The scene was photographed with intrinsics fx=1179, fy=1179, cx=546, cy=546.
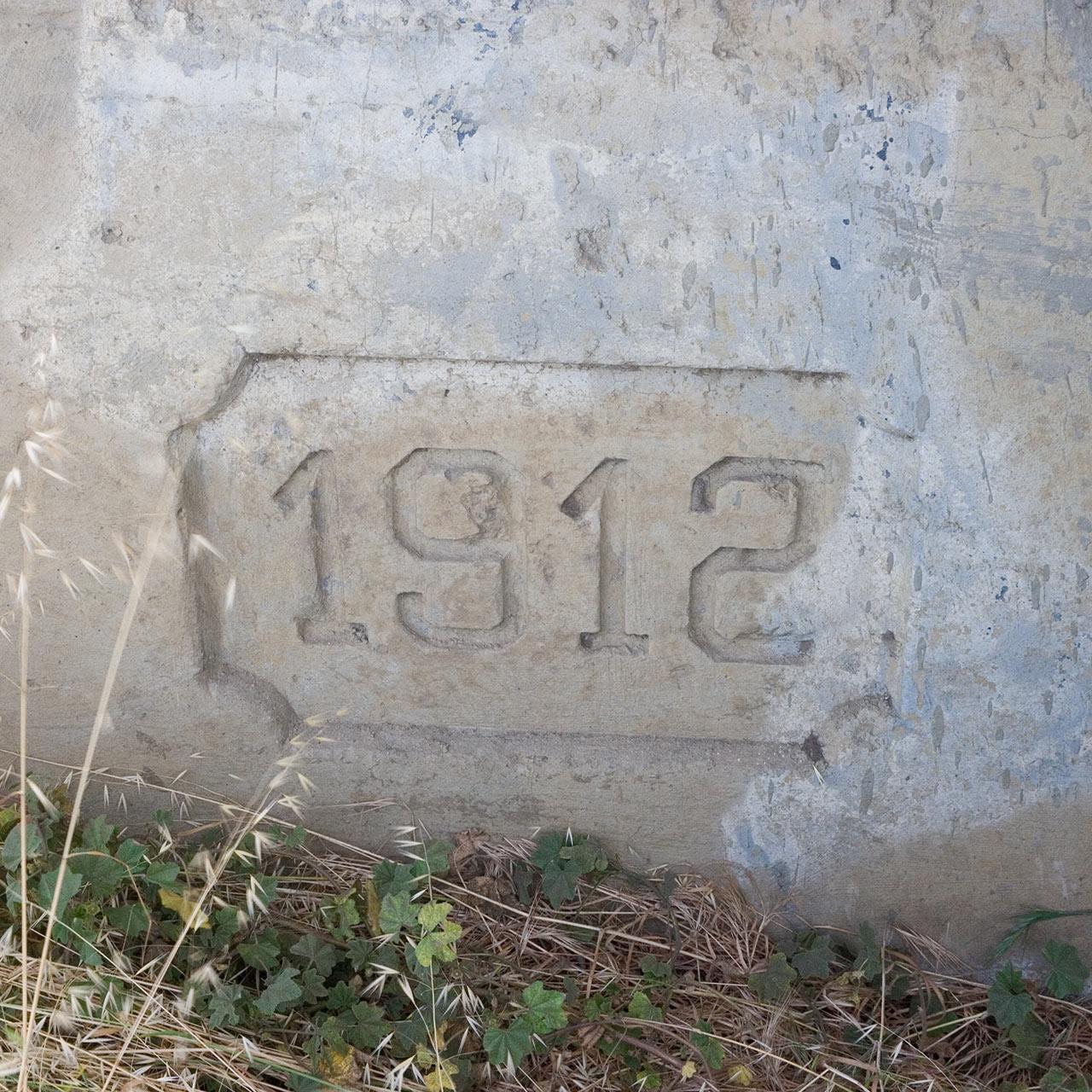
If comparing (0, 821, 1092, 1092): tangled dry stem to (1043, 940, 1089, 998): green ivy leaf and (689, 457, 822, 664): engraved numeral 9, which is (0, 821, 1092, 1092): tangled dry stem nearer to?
(1043, 940, 1089, 998): green ivy leaf

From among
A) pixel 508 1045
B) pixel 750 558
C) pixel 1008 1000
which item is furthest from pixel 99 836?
pixel 1008 1000

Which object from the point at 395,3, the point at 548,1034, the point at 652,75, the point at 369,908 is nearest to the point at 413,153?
the point at 395,3

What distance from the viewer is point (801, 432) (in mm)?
1611

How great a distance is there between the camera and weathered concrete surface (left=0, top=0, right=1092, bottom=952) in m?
1.50

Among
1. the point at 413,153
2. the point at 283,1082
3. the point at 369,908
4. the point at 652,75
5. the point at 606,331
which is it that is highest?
the point at 652,75

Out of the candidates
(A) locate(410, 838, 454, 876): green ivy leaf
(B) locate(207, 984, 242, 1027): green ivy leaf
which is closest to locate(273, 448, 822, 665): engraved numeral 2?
(A) locate(410, 838, 454, 876): green ivy leaf

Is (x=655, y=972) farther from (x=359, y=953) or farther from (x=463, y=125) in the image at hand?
(x=463, y=125)

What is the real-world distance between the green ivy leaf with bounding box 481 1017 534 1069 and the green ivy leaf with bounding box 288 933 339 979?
0.80 feet

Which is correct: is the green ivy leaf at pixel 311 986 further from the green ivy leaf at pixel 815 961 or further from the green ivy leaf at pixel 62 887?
the green ivy leaf at pixel 815 961

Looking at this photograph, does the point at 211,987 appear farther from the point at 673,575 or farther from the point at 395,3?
the point at 395,3

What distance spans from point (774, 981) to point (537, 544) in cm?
70

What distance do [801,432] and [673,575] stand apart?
0.90 ft

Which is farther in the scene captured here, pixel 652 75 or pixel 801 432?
pixel 801 432

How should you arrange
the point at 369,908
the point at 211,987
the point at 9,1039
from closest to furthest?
the point at 9,1039, the point at 211,987, the point at 369,908
